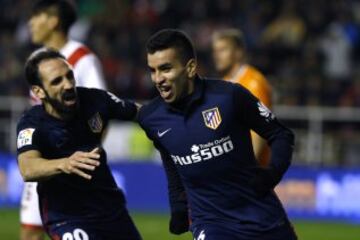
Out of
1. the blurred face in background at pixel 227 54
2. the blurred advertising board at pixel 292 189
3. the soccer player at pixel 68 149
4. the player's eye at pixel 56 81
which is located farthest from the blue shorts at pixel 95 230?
the blurred advertising board at pixel 292 189

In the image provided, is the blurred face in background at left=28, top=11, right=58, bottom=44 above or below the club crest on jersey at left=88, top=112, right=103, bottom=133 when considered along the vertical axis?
above

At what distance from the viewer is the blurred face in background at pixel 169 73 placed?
648 centimetres

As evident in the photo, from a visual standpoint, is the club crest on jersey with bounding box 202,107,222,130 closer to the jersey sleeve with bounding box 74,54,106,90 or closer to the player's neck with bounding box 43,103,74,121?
the player's neck with bounding box 43,103,74,121

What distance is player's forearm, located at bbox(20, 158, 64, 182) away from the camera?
6.56m

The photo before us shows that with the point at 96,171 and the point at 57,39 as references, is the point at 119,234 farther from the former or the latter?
the point at 57,39

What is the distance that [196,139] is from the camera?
255 inches

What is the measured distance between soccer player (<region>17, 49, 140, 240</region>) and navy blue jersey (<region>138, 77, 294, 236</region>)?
0.67 m

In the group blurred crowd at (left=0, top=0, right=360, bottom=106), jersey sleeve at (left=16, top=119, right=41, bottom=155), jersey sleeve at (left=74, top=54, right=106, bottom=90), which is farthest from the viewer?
blurred crowd at (left=0, top=0, right=360, bottom=106)

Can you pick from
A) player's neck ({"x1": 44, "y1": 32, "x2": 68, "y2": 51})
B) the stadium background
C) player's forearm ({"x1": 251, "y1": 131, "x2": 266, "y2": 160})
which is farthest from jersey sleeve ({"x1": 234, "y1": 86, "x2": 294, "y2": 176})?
the stadium background

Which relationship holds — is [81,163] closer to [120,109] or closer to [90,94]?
[90,94]

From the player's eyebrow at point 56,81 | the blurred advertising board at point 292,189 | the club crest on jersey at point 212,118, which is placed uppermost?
the player's eyebrow at point 56,81

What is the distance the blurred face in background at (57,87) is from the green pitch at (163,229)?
6.19 meters

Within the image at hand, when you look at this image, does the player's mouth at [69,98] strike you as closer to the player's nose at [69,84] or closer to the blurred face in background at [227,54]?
the player's nose at [69,84]

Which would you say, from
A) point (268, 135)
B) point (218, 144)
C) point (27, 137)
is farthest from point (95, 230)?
point (268, 135)
